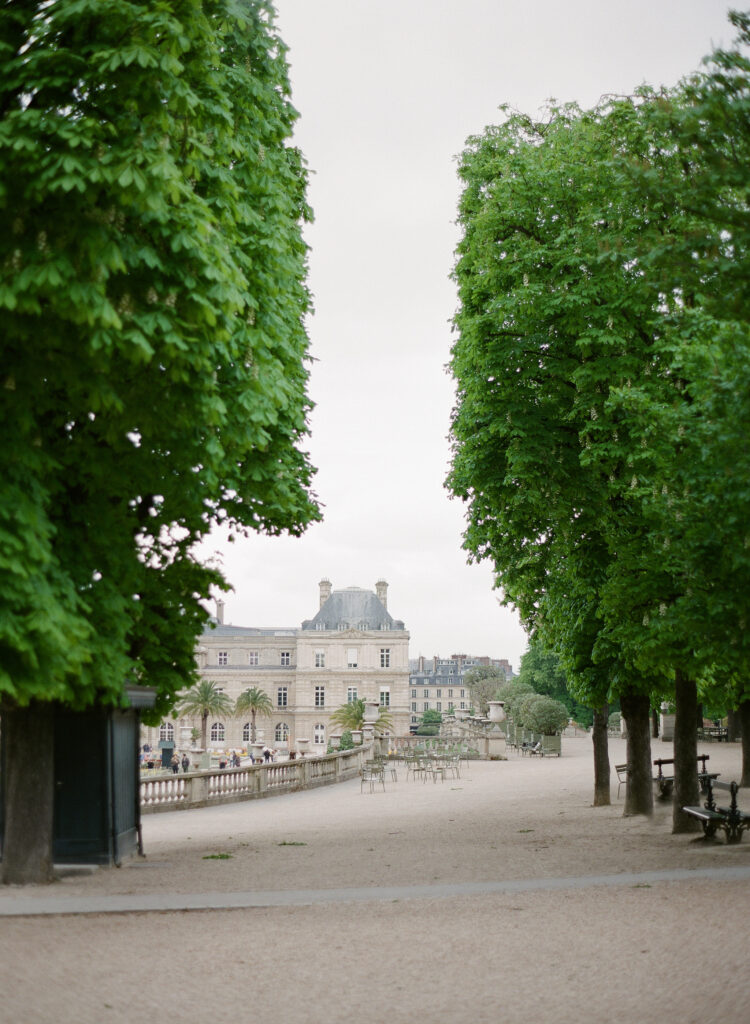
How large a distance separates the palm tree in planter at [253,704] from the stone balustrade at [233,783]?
62.6 m

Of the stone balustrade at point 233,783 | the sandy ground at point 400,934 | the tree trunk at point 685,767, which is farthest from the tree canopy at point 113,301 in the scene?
the stone balustrade at point 233,783

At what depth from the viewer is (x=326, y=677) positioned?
4235 inches

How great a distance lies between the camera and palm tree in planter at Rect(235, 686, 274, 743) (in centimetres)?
10144

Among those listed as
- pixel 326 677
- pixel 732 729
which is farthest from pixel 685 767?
pixel 326 677

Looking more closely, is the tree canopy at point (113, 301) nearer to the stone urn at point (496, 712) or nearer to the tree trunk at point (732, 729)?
the stone urn at point (496, 712)

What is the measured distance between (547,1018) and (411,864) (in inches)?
321

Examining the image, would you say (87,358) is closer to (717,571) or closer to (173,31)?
(173,31)

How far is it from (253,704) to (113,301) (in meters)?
94.4

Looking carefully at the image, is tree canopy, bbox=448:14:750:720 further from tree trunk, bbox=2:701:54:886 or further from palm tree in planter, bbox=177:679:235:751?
palm tree in planter, bbox=177:679:235:751

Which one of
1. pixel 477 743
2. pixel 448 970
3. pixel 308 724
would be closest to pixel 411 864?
pixel 448 970

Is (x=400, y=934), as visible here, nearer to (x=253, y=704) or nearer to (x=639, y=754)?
(x=639, y=754)

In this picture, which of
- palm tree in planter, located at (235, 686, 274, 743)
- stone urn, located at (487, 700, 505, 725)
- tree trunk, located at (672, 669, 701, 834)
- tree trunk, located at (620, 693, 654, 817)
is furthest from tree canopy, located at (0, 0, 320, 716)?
palm tree in planter, located at (235, 686, 274, 743)

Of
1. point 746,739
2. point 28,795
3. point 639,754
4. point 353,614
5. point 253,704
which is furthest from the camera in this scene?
point 353,614

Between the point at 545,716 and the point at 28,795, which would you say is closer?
the point at 28,795
